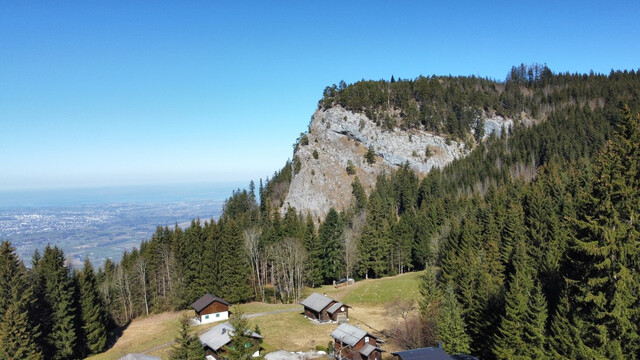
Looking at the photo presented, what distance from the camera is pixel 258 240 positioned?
236 feet

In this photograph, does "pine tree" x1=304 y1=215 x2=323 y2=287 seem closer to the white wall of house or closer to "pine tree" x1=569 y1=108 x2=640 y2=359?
the white wall of house

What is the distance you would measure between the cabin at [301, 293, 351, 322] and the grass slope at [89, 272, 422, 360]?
1.29 meters

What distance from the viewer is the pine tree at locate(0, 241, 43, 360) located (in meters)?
35.7

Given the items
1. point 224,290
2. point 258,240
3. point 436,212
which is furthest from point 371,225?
point 224,290

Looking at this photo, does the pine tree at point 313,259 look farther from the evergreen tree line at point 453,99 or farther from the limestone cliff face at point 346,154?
the evergreen tree line at point 453,99

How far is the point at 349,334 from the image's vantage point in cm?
4119

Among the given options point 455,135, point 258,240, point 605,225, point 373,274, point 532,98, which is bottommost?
point 373,274

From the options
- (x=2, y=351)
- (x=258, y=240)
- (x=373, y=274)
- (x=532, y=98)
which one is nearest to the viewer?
(x=2, y=351)

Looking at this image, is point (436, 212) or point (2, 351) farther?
point (436, 212)

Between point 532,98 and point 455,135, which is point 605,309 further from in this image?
point 532,98

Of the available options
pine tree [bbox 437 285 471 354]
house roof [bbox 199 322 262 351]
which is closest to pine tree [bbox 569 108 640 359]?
pine tree [bbox 437 285 471 354]

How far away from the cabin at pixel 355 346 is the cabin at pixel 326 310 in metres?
9.77

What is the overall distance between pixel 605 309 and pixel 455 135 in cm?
13255

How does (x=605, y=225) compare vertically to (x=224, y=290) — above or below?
above
